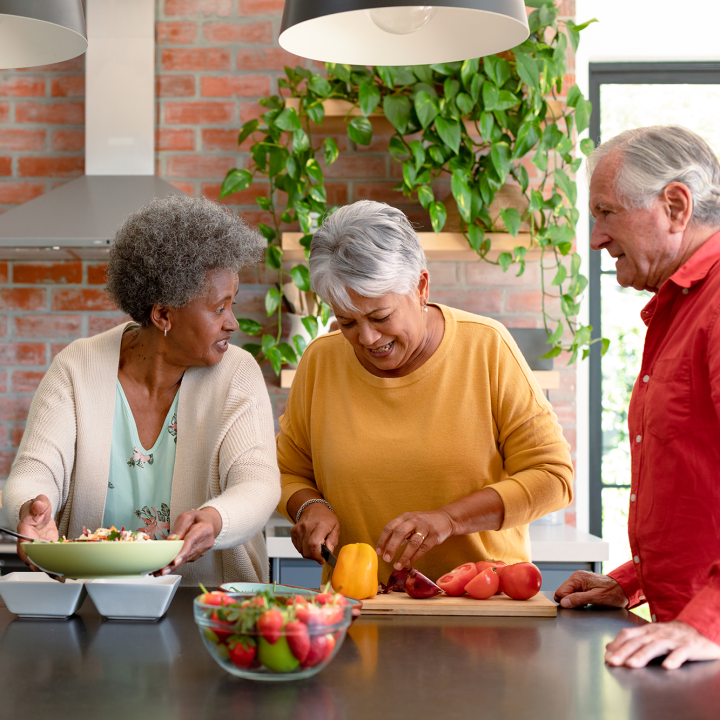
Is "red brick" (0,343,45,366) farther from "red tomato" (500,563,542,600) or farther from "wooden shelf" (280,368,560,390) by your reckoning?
"red tomato" (500,563,542,600)

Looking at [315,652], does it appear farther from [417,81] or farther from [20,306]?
[20,306]

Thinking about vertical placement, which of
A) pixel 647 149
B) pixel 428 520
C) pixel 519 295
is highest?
pixel 647 149

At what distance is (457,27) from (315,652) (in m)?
1.02

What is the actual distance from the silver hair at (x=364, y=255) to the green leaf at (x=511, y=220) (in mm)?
1233

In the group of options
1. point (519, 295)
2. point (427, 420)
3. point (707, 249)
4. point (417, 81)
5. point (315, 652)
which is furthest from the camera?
point (519, 295)

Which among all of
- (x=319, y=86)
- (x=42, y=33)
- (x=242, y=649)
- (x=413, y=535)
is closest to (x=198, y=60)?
(x=319, y=86)

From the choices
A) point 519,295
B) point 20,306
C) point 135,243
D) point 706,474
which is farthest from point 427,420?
point 20,306

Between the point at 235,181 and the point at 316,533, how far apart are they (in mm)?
1629

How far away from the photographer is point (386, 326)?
1.61m

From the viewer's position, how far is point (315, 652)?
3.16ft

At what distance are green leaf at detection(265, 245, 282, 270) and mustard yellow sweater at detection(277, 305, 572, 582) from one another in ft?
3.87

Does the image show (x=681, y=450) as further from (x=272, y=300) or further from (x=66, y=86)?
(x=66, y=86)

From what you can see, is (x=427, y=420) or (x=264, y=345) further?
(x=264, y=345)

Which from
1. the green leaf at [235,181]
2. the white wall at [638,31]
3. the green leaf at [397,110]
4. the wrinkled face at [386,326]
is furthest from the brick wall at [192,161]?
the wrinkled face at [386,326]
